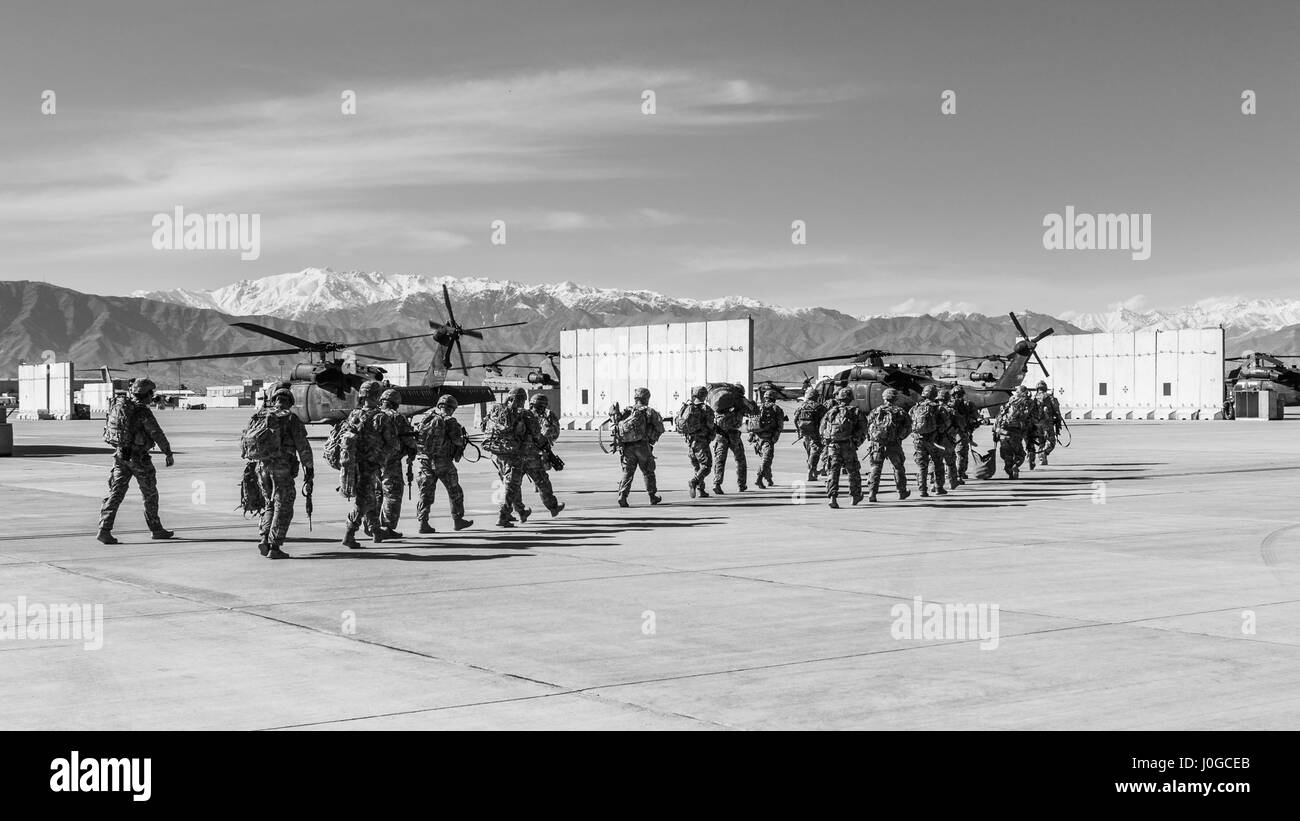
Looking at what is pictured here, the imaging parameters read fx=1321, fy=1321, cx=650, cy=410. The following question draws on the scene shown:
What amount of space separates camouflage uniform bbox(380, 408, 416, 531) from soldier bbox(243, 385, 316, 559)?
1299mm

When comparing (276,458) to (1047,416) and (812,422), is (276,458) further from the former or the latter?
(1047,416)

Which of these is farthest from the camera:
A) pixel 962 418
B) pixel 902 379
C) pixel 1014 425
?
pixel 902 379

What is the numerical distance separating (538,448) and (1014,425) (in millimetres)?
11506

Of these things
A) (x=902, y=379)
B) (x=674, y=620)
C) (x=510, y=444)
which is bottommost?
(x=674, y=620)

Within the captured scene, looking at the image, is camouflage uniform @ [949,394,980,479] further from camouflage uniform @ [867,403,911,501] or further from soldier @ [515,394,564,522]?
soldier @ [515,394,564,522]

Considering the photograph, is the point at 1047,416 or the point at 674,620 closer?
the point at 674,620

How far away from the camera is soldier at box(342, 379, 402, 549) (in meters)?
14.6

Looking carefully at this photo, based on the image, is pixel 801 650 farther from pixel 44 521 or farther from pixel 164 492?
pixel 164 492

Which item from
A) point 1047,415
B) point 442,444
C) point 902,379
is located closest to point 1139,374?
point 902,379

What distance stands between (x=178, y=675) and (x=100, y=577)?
4.90 m

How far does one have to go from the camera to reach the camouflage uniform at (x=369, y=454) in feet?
47.9

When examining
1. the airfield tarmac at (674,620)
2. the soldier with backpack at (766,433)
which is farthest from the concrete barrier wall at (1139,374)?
the airfield tarmac at (674,620)

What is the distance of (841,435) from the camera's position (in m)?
19.3
